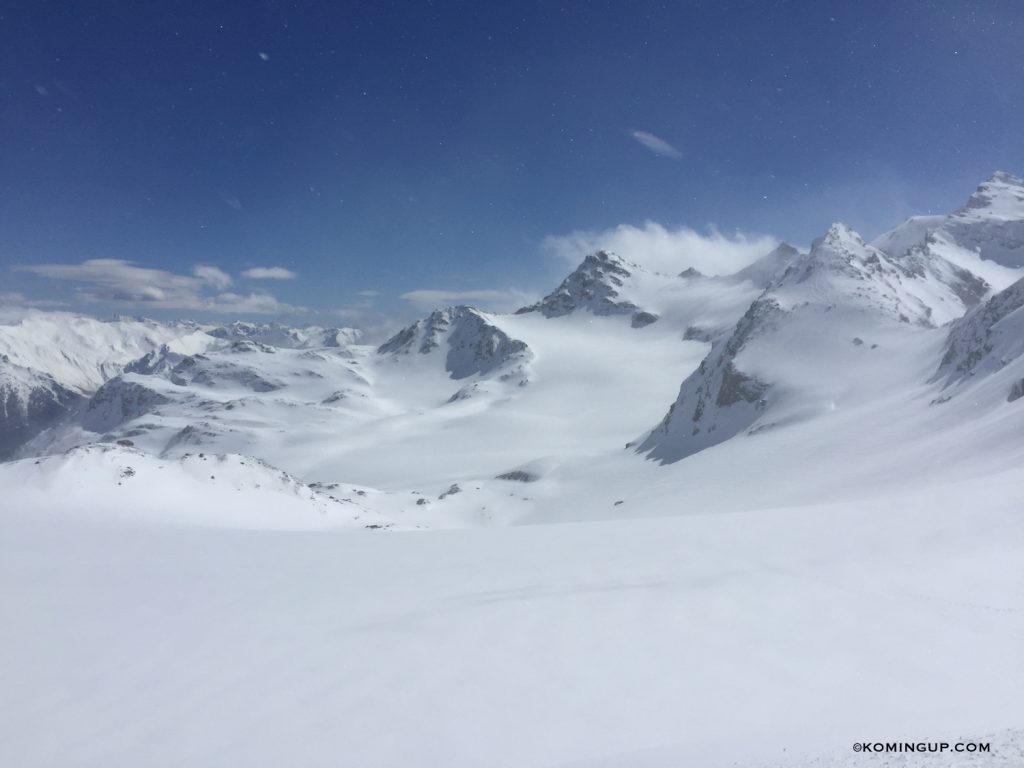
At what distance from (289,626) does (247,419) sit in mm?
186942

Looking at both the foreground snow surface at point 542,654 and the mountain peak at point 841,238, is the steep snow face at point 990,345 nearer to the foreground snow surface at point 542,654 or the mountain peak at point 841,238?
the foreground snow surface at point 542,654

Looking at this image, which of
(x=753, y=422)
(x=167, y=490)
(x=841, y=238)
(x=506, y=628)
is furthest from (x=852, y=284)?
(x=506, y=628)

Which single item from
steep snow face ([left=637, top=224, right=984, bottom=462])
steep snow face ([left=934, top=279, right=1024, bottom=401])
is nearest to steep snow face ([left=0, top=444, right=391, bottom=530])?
steep snow face ([left=934, top=279, right=1024, bottom=401])

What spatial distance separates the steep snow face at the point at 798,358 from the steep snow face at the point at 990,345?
21.4 ft

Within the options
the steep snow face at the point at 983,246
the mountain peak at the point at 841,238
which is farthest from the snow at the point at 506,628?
the steep snow face at the point at 983,246

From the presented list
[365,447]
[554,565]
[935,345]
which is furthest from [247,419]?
[554,565]

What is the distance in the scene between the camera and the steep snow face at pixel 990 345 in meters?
39.9

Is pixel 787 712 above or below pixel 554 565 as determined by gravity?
below

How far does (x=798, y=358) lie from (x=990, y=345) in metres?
23.1

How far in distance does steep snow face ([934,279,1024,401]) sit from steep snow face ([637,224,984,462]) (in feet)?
21.4

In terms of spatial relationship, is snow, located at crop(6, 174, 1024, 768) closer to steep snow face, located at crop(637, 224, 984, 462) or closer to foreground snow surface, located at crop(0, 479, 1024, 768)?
foreground snow surface, located at crop(0, 479, 1024, 768)

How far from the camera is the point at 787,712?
6355mm

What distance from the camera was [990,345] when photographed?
4444 cm

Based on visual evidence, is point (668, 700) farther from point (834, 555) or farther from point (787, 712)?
point (834, 555)
